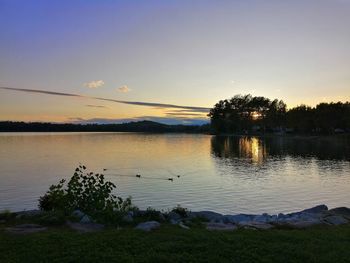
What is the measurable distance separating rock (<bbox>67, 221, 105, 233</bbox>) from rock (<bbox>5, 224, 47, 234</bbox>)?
762mm

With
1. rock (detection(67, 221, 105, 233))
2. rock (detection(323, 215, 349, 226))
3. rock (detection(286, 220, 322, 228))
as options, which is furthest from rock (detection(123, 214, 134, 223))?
rock (detection(323, 215, 349, 226))

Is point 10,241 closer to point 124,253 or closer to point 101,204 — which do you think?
point 124,253

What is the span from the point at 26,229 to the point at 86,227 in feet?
5.12

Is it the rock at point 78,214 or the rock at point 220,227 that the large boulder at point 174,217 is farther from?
the rock at point 78,214

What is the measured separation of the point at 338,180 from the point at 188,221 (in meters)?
26.8

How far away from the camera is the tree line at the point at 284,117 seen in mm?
136125

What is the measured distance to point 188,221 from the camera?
1272 centimetres

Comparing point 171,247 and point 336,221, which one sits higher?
point 171,247

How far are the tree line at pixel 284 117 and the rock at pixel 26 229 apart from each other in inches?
5295

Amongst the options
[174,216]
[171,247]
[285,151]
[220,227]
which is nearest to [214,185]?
[174,216]

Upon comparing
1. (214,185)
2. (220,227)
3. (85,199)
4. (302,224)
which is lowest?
(214,185)

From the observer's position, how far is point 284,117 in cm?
17062

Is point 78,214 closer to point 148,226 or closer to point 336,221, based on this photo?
point 148,226

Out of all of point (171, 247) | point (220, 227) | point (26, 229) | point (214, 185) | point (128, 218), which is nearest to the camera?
point (171, 247)
